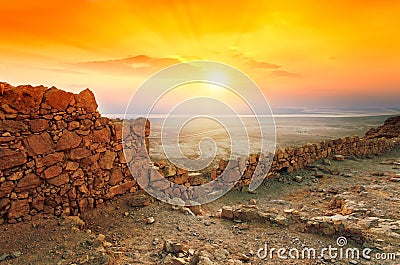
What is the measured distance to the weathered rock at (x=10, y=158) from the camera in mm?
4590

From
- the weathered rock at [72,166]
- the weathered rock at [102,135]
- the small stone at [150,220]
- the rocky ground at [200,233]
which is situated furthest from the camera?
the weathered rock at [102,135]

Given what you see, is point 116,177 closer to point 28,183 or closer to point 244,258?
point 28,183

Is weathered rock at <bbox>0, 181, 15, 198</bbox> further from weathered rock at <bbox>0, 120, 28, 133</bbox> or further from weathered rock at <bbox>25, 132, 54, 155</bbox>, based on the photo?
weathered rock at <bbox>0, 120, 28, 133</bbox>

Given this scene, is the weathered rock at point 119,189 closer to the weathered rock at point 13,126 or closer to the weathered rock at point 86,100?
the weathered rock at point 86,100

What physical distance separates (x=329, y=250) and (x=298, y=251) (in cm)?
55

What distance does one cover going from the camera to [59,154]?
5.27m

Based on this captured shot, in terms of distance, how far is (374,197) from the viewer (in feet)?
23.4

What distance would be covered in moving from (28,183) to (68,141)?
1070 mm

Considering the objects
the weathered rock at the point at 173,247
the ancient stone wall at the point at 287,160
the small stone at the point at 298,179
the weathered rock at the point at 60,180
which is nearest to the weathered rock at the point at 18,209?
the weathered rock at the point at 60,180

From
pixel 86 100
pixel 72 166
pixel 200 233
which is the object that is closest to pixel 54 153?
pixel 72 166

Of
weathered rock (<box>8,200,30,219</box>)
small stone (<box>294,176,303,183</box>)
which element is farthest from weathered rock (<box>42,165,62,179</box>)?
small stone (<box>294,176,303,183</box>)

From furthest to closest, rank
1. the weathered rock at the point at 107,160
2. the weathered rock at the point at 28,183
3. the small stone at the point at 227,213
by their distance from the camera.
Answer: the small stone at the point at 227,213, the weathered rock at the point at 107,160, the weathered rock at the point at 28,183

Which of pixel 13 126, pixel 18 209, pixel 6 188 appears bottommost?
pixel 18 209

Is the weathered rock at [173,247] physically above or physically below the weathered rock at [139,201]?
below
